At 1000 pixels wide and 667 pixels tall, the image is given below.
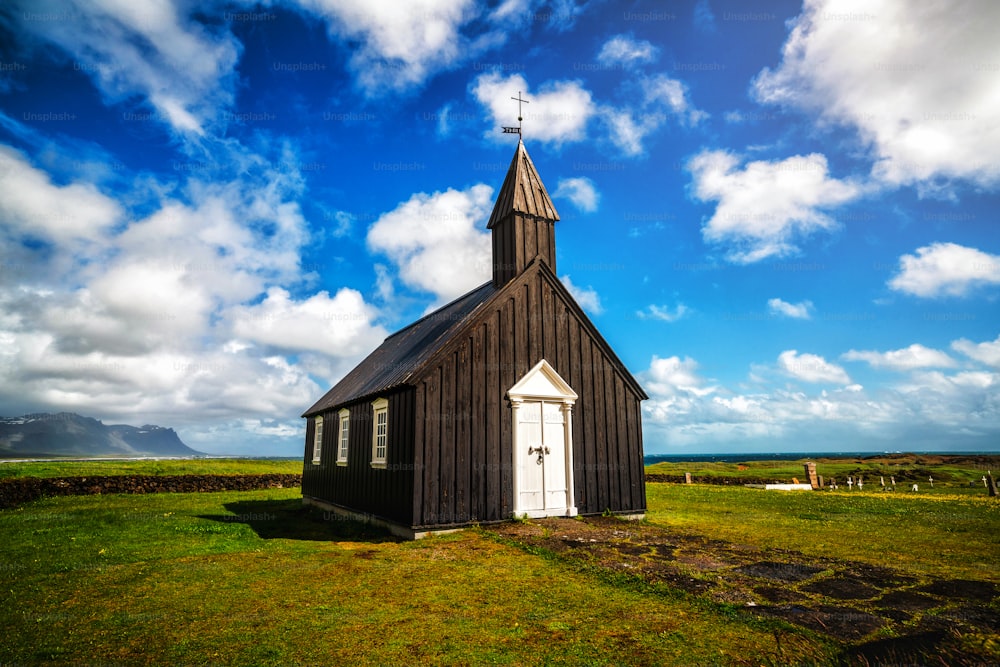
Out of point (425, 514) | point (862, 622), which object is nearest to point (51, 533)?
point (425, 514)

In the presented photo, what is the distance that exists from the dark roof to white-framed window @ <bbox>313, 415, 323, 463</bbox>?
567 mm

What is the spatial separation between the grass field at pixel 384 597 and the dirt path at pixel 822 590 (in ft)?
1.12

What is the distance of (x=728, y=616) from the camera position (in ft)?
20.6

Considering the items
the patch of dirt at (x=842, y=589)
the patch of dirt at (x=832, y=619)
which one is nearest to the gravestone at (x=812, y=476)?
the patch of dirt at (x=842, y=589)

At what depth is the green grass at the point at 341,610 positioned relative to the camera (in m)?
5.43

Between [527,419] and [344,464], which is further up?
[527,419]

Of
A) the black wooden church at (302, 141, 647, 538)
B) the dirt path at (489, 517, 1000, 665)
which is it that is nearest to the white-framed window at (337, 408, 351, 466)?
the black wooden church at (302, 141, 647, 538)

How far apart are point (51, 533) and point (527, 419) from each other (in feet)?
44.6

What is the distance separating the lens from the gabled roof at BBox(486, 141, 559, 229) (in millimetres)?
16422

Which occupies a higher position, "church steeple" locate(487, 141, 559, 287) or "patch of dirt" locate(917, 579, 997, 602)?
"church steeple" locate(487, 141, 559, 287)

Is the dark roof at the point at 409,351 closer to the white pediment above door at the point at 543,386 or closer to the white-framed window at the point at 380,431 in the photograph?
the white-framed window at the point at 380,431

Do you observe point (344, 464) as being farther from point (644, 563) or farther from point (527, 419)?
point (644, 563)

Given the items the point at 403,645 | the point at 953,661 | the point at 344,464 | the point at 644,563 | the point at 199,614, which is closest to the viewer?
the point at 953,661

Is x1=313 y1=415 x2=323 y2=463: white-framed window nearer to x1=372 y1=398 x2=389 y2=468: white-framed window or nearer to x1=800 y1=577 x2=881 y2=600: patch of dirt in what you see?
x1=372 y1=398 x2=389 y2=468: white-framed window
